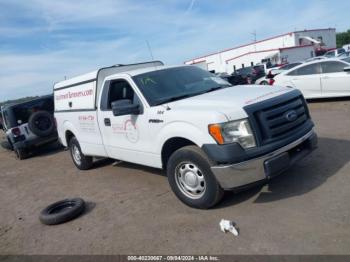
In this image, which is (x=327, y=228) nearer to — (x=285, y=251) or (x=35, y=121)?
(x=285, y=251)

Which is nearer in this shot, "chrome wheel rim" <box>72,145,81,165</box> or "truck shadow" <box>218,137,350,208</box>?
"truck shadow" <box>218,137,350,208</box>

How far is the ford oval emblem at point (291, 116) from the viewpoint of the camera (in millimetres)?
4445

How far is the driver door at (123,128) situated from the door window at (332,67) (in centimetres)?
826

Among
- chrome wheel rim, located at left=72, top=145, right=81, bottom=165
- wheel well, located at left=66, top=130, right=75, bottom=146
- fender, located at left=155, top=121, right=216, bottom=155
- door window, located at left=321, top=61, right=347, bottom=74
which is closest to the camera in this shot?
fender, located at left=155, top=121, right=216, bottom=155

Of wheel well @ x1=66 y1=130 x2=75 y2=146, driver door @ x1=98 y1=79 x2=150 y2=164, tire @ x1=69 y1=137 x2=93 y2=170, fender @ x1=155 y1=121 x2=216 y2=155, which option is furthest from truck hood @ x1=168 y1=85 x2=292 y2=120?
wheel well @ x1=66 y1=130 x2=75 y2=146

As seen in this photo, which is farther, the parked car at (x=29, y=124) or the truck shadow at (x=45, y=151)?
the truck shadow at (x=45, y=151)

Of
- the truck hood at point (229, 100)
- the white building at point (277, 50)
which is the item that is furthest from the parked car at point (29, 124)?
the white building at point (277, 50)

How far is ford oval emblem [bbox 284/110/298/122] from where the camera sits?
4.45 metres

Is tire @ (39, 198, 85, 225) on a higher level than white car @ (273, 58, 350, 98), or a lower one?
lower

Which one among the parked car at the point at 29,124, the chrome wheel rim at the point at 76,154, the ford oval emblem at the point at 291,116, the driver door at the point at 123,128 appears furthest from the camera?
the parked car at the point at 29,124

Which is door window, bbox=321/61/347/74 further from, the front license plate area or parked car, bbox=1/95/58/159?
parked car, bbox=1/95/58/159

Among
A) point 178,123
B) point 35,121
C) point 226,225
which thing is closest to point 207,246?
point 226,225

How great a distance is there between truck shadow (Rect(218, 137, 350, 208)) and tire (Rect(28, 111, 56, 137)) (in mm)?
7860

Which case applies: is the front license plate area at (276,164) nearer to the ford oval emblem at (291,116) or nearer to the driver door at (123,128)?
the ford oval emblem at (291,116)
